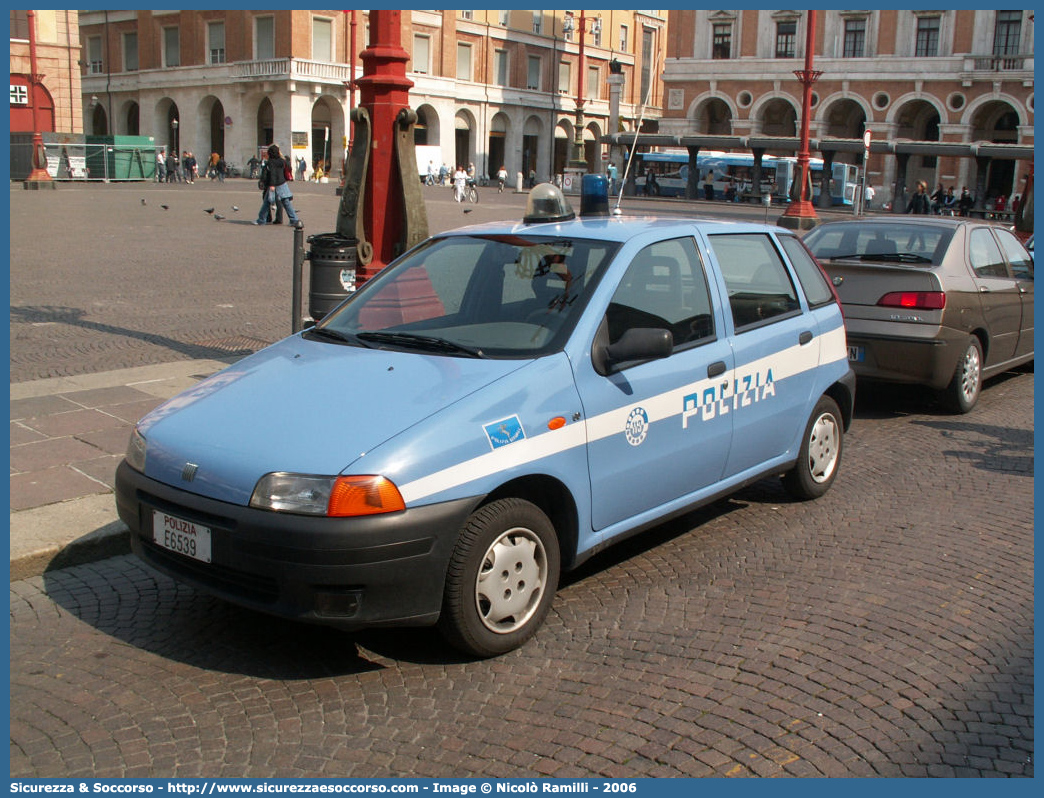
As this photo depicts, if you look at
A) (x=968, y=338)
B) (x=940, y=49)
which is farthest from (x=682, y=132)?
(x=968, y=338)

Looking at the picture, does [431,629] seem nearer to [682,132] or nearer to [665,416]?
[665,416]

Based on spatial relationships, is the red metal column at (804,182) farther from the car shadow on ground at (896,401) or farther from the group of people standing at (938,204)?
the car shadow on ground at (896,401)

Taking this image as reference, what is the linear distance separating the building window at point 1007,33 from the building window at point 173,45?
51.4 m

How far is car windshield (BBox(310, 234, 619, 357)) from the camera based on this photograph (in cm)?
473

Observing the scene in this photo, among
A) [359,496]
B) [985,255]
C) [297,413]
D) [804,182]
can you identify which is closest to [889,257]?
[985,255]

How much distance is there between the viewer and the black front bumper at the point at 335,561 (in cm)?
378

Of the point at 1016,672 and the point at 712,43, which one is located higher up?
the point at 712,43

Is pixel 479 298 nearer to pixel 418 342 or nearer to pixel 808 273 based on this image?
pixel 418 342

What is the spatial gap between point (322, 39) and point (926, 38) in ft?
126

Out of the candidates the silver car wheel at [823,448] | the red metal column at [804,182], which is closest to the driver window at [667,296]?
the silver car wheel at [823,448]

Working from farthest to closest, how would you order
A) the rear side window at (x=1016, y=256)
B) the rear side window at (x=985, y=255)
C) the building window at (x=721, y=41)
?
the building window at (x=721, y=41)
the rear side window at (x=1016, y=256)
the rear side window at (x=985, y=255)

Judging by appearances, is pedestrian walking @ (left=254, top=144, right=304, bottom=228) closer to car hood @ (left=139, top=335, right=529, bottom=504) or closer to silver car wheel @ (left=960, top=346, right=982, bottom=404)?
silver car wheel @ (left=960, top=346, right=982, bottom=404)

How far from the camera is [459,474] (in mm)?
3979

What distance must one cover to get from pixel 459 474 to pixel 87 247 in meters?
16.6
